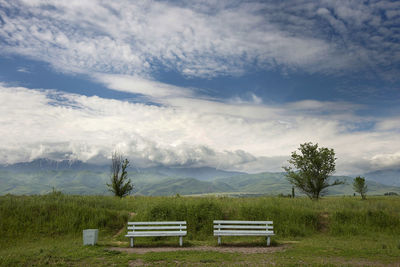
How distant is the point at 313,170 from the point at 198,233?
870 inches

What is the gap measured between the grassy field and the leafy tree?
427 inches

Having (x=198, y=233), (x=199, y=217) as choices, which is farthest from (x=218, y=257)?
(x=199, y=217)

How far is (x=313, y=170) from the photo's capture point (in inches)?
1374

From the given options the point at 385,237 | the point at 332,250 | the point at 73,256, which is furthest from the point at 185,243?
the point at 385,237

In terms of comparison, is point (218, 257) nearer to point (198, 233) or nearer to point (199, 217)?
point (198, 233)

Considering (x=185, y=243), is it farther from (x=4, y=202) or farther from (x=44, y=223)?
(x=4, y=202)

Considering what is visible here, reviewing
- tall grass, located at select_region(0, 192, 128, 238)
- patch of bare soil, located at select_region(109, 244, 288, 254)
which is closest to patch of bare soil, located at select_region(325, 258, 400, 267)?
patch of bare soil, located at select_region(109, 244, 288, 254)

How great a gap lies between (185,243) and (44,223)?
11178mm

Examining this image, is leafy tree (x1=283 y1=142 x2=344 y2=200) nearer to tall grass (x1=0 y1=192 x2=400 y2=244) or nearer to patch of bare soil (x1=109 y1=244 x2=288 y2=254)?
tall grass (x1=0 y1=192 x2=400 y2=244)

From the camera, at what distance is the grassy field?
11906mm

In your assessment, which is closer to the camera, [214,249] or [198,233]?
[214,249]

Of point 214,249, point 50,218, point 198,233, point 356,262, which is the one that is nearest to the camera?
point 356,262

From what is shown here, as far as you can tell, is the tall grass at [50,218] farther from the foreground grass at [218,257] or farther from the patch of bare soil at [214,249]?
the patch of bare soil at [214,249]

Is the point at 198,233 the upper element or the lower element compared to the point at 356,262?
lower
